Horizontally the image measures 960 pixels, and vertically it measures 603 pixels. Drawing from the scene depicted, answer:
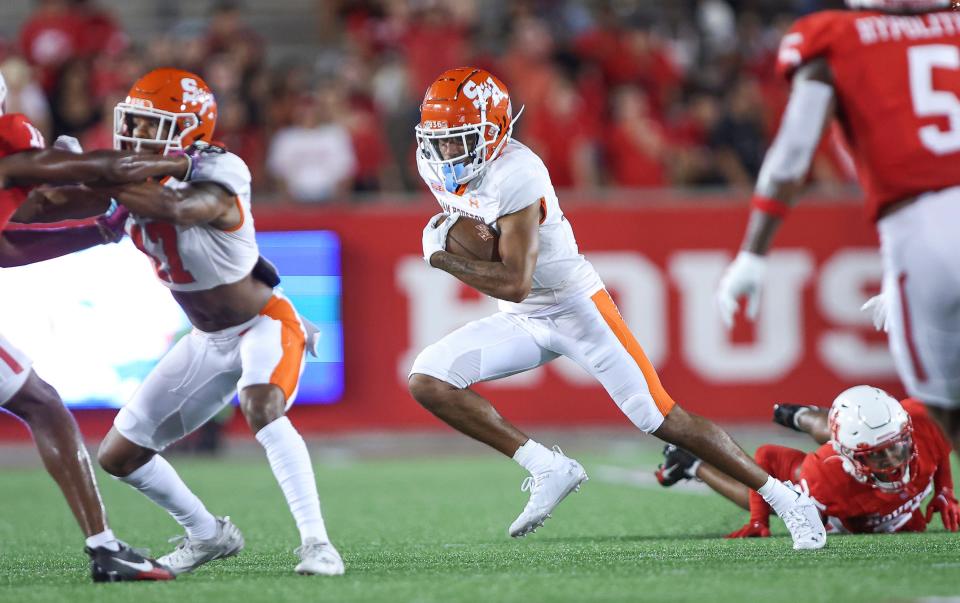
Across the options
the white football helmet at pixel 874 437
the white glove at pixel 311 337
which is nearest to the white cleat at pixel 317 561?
the white glove at pixel 311 337

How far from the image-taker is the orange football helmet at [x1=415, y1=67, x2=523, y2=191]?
5262 mm

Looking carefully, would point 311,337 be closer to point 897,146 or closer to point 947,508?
point 897,146

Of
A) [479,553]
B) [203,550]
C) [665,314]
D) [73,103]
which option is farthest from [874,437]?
[73,103]

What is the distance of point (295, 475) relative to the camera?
4.54 metres

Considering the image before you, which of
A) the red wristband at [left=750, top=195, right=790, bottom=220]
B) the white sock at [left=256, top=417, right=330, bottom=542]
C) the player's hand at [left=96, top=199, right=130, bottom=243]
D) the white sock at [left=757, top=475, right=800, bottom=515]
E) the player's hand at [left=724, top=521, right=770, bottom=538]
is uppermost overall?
the red wristband at [left=750, top=195, right=790, bottom=220]

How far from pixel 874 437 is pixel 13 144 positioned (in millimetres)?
3118

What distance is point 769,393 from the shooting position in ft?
32.9

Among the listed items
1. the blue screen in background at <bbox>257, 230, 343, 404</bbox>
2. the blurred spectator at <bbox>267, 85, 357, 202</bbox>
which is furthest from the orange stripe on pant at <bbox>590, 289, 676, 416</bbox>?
the blurred spectator at <bbox>267, 85, 357, 202</bbox>

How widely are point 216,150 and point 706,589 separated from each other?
219 centimetres

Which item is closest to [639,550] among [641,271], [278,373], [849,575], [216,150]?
[849,575]

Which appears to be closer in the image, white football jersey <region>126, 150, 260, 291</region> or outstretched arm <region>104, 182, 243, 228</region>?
outstretched arm <region>104, 182, 243, 228</region>

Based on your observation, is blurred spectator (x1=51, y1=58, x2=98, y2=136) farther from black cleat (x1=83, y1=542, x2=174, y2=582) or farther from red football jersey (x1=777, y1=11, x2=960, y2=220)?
red football jersey (x1=777, y1=11, x2=960, y2=220)

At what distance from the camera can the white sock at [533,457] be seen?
5.35 metres

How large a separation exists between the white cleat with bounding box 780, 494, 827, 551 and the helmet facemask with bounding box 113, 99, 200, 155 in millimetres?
2528
